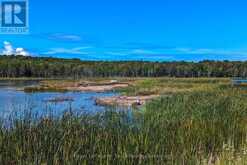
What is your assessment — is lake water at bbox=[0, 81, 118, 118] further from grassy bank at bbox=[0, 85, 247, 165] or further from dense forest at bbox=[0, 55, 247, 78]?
dense forest at bbox=[0, 55, 247, 78]

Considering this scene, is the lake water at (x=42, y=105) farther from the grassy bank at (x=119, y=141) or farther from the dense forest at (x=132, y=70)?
the dense forest at (x=132, y=70)

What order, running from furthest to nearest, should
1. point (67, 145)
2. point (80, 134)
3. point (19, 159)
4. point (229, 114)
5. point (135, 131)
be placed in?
point (229, 114) < point (135, 131) < point (80, 134) < point (67, 145) < point (19, 159)

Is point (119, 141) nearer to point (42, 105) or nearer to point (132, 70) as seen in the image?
point (42, 105)

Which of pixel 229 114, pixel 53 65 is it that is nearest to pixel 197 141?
pixel 229 114

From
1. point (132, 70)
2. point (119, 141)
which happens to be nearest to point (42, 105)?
point (119, 141)

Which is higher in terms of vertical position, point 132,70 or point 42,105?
point 132,70

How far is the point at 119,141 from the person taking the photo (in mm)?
9445

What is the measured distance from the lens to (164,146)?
33.0 ft

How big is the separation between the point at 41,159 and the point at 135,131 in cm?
291

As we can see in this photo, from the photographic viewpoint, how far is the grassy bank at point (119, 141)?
8547 mm

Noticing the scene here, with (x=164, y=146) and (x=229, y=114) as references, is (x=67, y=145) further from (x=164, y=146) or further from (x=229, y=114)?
(x=229, y=114)

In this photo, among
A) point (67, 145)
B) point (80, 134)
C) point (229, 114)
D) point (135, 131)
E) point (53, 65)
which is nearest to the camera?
point (67, 145)

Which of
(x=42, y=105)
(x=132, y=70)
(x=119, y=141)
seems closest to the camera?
(x=119, y=141)

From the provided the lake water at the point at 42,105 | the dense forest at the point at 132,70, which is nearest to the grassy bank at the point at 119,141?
the lake water at the point at 42,105
